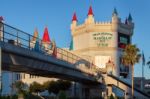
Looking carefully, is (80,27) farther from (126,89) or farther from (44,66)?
(44,66)

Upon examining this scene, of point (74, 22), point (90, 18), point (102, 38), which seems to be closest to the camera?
point (102, 38)

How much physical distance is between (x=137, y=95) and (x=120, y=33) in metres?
59.3

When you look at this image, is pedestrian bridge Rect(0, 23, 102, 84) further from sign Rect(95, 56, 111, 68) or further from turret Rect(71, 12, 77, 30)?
turret Rect(71, 12, 77, 30)

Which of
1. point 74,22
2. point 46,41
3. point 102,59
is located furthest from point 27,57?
point 74,22

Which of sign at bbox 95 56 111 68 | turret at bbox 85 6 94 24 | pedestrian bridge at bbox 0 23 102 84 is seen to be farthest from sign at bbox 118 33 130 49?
pedestrian bridge at bbox 0 23 102 84

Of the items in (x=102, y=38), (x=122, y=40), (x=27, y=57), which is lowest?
(x=27, y=57)

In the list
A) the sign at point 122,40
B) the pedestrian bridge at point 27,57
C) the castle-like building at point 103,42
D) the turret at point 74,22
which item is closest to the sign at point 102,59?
the castle-like building at point 103,42

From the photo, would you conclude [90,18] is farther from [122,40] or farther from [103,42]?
[122,40]

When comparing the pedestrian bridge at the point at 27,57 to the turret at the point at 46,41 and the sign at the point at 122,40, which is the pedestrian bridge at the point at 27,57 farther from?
the sign at the point at 122,40

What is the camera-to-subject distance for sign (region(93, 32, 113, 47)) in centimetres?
15300

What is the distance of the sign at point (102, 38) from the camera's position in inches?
6024

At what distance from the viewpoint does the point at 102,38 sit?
15312 centimetres

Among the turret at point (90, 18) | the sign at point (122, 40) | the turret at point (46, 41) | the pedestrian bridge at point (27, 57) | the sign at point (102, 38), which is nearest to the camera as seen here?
the pedestrian bridge at point (27, 57)

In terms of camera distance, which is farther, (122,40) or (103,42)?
(122,40)
